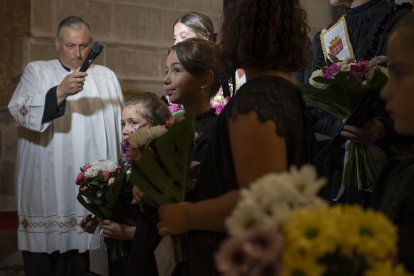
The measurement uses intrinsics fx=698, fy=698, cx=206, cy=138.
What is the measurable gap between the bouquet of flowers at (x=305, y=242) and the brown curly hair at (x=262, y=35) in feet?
2.92

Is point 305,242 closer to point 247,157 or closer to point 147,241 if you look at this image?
point 247,157

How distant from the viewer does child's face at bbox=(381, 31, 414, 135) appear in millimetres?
1591

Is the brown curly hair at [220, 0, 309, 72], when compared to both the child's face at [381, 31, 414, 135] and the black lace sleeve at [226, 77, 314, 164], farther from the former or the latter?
the child's face at [381, 31, 414, 135]

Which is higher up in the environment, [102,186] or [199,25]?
[199,25]

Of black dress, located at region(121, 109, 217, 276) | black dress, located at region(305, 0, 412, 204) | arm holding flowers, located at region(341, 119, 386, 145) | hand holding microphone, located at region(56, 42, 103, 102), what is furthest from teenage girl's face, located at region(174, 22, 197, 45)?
arm holding flowers, located at region(341, 119, 386, 145)

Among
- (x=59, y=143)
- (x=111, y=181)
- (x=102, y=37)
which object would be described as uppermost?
(x=102, y=37)

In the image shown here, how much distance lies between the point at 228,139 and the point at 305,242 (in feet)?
2.99

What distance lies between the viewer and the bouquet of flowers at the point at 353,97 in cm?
256

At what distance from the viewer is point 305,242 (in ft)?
3.46

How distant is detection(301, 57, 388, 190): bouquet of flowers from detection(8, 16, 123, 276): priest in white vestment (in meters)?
2.55

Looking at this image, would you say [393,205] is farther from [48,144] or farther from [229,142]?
[48,144]

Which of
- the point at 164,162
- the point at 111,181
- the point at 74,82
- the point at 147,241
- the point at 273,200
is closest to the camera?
the point at 273,200

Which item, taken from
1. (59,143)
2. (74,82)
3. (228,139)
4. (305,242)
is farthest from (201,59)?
(59,143)

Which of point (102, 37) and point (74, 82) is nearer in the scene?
point (74, 82)
